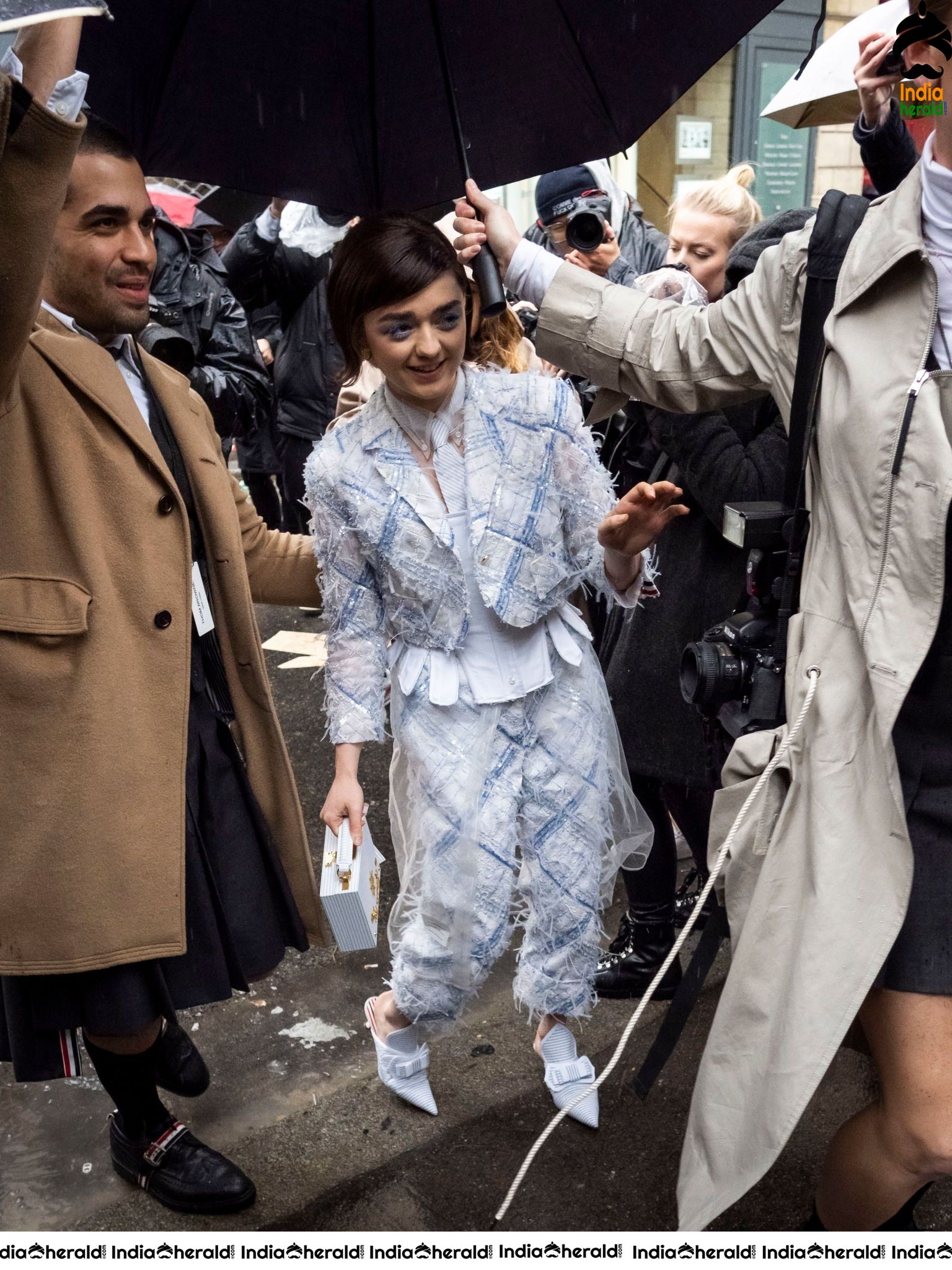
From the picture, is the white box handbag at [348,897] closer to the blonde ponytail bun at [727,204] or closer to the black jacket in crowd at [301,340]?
the blonde ponytail bun at [727,204]

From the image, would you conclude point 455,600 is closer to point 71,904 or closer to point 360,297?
point 360,297

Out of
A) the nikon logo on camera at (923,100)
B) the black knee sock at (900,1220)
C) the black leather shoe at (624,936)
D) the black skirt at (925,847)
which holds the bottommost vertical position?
the black leather shoe at (624,936)

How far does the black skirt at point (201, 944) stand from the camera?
241cm

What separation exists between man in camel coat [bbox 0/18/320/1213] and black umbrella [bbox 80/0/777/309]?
0.18 m

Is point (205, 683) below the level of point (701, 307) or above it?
below

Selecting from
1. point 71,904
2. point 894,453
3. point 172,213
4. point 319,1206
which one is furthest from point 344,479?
point 172,213

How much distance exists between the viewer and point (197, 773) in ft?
8.38

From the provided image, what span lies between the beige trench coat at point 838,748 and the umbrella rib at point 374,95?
1.02 meters

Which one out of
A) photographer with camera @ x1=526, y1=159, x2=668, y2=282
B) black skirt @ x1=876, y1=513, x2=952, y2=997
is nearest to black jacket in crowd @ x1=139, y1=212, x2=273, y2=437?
photographer with camera @ x1=526, y1=159, x2=668, y2=282

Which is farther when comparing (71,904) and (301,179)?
(301,179)

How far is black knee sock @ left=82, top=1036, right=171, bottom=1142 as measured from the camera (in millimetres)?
2674

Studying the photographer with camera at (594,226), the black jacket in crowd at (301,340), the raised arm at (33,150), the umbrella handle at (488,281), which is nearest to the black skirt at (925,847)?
the umbrella handle at (488,281)
